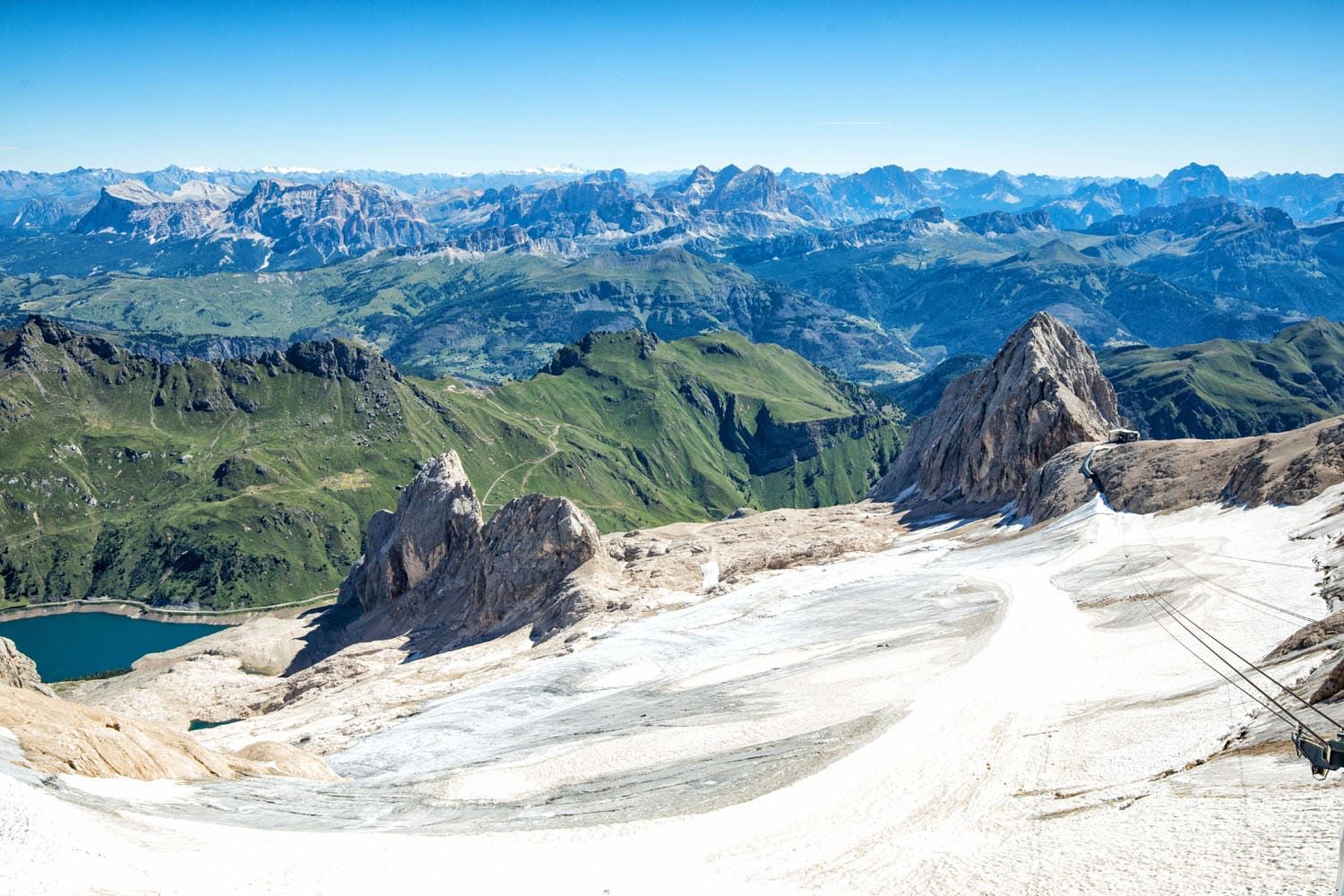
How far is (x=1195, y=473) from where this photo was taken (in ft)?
341

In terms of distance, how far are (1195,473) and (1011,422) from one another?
4426 centimetres

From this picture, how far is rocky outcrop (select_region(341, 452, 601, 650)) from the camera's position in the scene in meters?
127

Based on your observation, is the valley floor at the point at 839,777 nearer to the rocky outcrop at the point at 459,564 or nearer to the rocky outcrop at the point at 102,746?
the rocky outcrop at the point at 102,746

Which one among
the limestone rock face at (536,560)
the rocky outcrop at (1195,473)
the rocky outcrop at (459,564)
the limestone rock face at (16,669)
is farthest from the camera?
the rocky outcrop at (459,564)

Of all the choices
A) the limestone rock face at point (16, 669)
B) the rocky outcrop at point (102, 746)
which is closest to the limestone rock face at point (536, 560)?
the limestone rock face at point (16, 669)

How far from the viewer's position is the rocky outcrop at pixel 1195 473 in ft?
283

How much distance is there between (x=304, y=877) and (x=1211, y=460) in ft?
355

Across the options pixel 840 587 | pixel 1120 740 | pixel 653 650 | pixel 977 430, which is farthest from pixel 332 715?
pixel 977 430

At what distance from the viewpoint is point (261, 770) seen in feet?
168

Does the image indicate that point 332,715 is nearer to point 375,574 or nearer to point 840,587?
point 840,587

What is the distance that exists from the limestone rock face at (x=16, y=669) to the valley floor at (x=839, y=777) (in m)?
44.6

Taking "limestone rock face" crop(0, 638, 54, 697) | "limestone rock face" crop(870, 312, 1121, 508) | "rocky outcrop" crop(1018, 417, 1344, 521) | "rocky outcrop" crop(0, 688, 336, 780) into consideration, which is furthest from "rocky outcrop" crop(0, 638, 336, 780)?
"limestone rock face" crop(870, 312, 1121, 508)

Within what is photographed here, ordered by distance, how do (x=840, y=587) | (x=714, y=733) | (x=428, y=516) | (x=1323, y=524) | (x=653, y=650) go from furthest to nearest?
1. (x=428, y=516)
2. (x=840, y=587)
3. (x=653, y=650)
4. (x=1323, y=524)
5. (x=714, y=733)

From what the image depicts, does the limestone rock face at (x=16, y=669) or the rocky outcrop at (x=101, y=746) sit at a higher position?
the rocky outcrop at (x=101, y=746)
